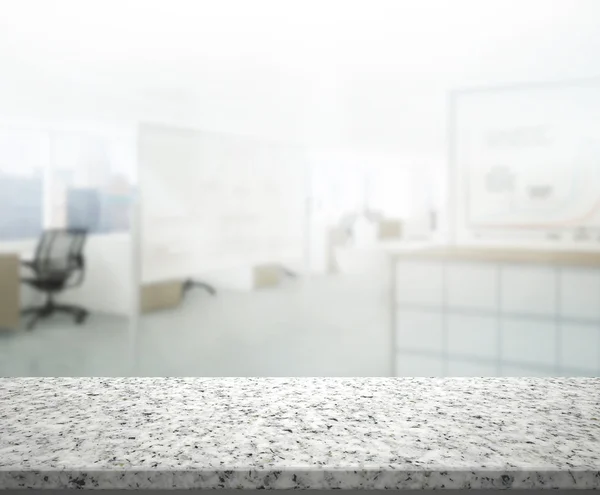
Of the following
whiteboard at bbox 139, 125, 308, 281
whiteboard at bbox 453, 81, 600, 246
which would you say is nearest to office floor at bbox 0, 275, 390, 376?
whiteboard at bbox 139, 125, 308, 281

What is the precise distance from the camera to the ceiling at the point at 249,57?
613 centimetres

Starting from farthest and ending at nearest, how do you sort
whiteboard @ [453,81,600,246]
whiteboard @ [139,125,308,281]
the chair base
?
the chair base → whiteboard @ [453,81,600,246] → whiteboard @ [139,125,308,281]

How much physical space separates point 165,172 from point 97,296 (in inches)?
61.6

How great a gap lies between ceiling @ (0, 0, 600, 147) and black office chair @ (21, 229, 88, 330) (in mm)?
1820

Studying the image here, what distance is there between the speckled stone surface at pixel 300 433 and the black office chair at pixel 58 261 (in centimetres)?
445

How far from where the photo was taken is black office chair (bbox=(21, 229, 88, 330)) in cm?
504

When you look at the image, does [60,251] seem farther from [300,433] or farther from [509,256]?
[300,433]

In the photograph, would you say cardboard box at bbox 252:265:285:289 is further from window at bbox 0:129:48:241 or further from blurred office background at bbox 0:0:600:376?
window at bbox 0:129:48:241

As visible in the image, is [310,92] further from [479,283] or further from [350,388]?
[350,388]

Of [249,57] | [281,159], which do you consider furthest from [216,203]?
[249,57]

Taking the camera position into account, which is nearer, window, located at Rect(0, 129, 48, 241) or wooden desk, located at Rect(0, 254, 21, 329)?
wooden desk, located at Rect(0, 254, 21, 329)

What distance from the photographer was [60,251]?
16.8ft

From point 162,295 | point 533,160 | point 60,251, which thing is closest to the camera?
point 533,160

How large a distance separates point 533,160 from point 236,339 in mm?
3116
